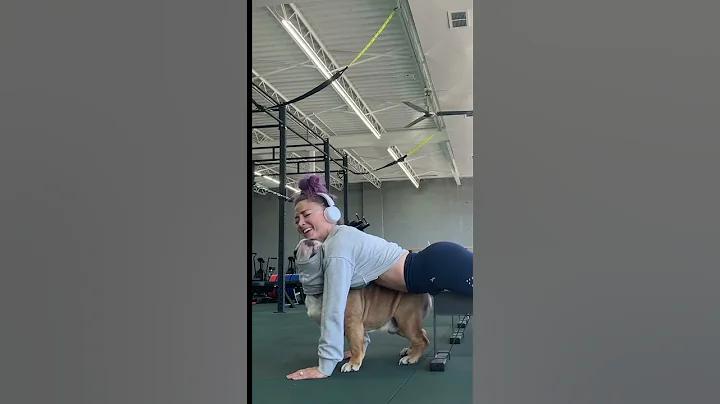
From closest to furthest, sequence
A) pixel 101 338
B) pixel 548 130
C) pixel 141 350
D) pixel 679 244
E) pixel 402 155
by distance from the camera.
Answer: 1. pixel 101 338
2. pixel 141 350
3. pixel 679 244
4. pixel 548 130
5. pixel 402 155

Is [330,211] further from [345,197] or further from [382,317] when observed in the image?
[382,317]

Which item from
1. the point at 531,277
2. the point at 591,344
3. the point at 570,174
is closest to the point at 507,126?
the point at 570,174

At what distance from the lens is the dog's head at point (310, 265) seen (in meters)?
2.57

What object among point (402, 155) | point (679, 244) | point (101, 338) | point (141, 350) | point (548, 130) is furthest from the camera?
point (402, 155)

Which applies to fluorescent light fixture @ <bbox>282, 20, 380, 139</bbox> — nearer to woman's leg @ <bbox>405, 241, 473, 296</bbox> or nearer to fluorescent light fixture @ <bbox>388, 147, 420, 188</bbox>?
fluorescent light fixture @ <bbox>388, 147, 420, 188</bbox>

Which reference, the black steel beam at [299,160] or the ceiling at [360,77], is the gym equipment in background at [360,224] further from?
the black steel beam at [299,160]

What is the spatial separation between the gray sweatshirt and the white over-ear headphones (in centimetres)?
7

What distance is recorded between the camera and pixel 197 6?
1.64 metres

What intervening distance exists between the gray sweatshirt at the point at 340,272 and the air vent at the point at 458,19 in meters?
1.02

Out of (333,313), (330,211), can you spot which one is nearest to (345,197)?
(330,211)

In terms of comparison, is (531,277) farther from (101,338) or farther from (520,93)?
(101,338)

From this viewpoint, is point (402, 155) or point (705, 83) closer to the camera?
point (705, 83)

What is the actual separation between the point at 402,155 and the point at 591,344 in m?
1.26

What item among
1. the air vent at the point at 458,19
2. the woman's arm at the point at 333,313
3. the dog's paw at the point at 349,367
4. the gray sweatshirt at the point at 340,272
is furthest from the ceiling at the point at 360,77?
the dog's paw at the point at 349,367
